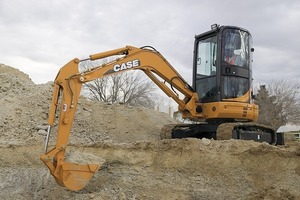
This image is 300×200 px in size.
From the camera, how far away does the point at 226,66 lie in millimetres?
8805

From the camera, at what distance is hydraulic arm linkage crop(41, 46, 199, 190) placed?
245 inches

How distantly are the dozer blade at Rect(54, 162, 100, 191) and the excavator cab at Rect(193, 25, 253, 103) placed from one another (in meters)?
3.67

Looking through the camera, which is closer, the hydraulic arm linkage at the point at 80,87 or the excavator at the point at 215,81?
the hydraulic arm linkage at the point at 80,87

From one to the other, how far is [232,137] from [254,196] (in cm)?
198

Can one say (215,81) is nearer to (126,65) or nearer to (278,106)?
(126,65)

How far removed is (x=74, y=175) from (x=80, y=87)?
156cm

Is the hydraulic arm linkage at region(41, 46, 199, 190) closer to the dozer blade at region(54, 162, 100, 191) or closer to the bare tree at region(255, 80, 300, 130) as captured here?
the dozer blade at region(54, 162, 100, 191)

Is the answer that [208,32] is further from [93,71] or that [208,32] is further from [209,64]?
[93,71]

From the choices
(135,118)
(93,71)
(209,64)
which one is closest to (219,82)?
(209,64)

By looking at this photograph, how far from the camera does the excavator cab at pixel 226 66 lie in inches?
347

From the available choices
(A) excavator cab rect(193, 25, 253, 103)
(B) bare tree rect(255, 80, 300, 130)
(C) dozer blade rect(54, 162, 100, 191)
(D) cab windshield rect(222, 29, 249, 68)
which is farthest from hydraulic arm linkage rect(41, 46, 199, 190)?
(B) bare tree rect(255, 80, 300, 130)

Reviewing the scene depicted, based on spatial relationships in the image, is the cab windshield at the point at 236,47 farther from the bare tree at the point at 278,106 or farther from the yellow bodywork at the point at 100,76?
the bare tree at the point at 278,106

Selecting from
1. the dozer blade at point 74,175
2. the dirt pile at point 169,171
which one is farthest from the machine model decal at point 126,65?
the dozer blade at point 74,175

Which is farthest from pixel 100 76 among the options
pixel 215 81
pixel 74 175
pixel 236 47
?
pixel 236 47
